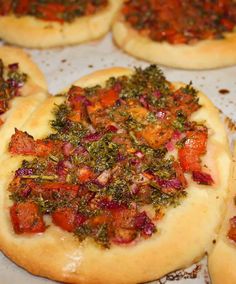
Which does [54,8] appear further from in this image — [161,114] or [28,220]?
[28,220]

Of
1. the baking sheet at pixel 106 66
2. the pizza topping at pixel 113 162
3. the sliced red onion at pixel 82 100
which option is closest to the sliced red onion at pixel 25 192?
the pizza topping at pixel 113 162

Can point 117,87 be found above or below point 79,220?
above

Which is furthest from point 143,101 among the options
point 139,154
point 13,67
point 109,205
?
point 13,67

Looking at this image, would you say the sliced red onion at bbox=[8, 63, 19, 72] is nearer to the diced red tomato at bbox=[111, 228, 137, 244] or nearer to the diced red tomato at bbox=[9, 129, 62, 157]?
the diced red tomato at bbox=[9, 129, 62, 157]

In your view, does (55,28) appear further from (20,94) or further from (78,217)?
(78,217)

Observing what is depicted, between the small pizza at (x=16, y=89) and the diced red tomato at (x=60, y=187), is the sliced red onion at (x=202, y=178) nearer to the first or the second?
the diced red tomato at (x=60, y=187)

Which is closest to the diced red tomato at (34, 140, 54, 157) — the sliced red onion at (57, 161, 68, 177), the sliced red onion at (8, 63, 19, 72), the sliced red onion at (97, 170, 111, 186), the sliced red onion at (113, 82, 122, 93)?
the sliced red onion at (57, 161, 68, 177)

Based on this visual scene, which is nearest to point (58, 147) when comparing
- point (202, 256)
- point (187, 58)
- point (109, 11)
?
point (202, 256)
